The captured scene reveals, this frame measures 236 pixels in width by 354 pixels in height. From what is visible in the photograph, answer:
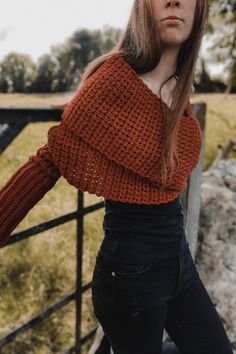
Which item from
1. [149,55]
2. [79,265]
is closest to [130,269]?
[149,55]

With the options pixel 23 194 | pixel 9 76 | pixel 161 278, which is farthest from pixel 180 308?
pixel 9 76

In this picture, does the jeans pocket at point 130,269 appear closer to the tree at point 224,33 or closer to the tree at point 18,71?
the tree at point 224,33

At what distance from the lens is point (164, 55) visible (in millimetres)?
1509

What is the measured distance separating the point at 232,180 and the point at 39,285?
5.43ft

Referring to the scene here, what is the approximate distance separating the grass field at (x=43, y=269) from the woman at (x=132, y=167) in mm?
1089

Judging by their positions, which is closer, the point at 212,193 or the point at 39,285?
the point at 212,193

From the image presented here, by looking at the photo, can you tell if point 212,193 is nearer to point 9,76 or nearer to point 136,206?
point 136,206

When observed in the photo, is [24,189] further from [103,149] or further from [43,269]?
[43,269]

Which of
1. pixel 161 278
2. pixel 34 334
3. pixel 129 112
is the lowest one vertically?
pixel 34 334

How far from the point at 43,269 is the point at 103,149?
7.97 ft

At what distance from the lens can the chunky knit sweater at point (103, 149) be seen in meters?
1.34

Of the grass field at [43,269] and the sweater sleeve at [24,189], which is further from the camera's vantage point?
the grass field at [43,269]

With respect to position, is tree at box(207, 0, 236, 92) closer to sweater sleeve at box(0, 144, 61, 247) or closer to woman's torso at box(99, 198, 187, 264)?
woman's torso at box(99, 198, 187, 264)

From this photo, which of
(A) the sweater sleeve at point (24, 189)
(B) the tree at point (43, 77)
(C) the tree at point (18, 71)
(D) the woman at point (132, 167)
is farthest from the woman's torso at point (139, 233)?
(B) the tree at point (43, 77)
